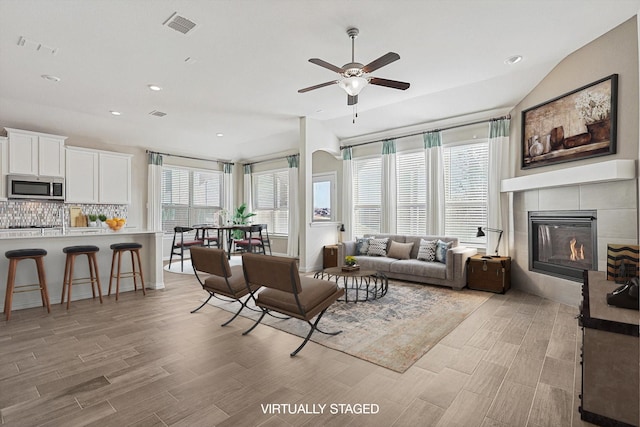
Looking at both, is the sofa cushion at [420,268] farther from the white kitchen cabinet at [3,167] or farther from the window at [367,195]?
the white kitchen cabinet at [3,167]

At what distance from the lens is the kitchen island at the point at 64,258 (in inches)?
157

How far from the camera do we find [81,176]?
667 cm

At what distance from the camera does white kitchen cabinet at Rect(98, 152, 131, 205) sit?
274 inches

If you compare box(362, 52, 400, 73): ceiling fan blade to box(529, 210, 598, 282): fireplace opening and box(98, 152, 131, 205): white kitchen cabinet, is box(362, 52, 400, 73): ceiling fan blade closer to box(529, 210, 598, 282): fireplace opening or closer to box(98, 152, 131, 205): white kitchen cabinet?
box(529, 210, 598, 282): fireplace opening

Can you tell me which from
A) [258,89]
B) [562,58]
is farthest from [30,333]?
[562,58]

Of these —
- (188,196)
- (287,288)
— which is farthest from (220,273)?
(188,196)

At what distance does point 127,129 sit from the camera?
6910 millimetres

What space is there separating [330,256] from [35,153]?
5.89m

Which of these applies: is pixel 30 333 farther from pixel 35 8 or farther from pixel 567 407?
pixel 567 407

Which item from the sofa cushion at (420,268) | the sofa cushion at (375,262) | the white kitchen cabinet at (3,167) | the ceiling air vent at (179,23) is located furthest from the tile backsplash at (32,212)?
the sofa cushion at (420,268)

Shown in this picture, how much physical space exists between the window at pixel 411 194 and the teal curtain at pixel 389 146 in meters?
0.17

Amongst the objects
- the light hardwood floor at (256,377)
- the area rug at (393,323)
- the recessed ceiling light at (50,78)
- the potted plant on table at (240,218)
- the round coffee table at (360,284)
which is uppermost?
the recessed ceiling light at (50,78)

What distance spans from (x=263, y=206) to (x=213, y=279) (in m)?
5.87

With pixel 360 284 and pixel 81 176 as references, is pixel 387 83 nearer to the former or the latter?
A: pixel 360 284
